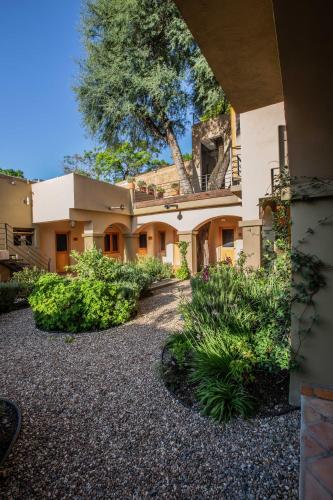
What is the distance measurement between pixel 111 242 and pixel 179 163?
6548 millimetres

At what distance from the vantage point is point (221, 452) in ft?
7.86

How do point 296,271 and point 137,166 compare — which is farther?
point 137,166

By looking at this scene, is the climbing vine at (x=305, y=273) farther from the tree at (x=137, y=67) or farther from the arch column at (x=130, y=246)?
the tree at (x=137, y=67)

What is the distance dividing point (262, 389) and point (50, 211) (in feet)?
37.3

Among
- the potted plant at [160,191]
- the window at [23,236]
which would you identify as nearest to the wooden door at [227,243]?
the potted plant at [160,191]

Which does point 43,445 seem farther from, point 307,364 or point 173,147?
point 173,147

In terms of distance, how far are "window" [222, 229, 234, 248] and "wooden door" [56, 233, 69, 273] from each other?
931cm

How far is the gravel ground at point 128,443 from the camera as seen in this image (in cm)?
209

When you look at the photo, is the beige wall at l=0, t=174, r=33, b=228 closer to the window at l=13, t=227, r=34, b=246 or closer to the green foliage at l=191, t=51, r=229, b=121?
the window at l=13, t=227, r=34, b=246

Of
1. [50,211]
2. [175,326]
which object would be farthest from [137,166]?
[175,326]

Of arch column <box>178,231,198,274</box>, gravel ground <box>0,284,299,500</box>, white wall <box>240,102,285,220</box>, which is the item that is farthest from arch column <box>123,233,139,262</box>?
gravel ground <box>0,284,299,500</box>

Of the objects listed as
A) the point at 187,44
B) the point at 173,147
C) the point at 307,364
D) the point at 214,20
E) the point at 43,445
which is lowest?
the point at 43,445

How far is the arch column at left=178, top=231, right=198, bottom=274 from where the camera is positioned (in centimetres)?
1211

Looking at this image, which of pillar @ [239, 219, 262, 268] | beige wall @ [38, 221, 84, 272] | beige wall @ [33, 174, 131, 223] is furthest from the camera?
beige wall @ [38, 221, 84, 272]
